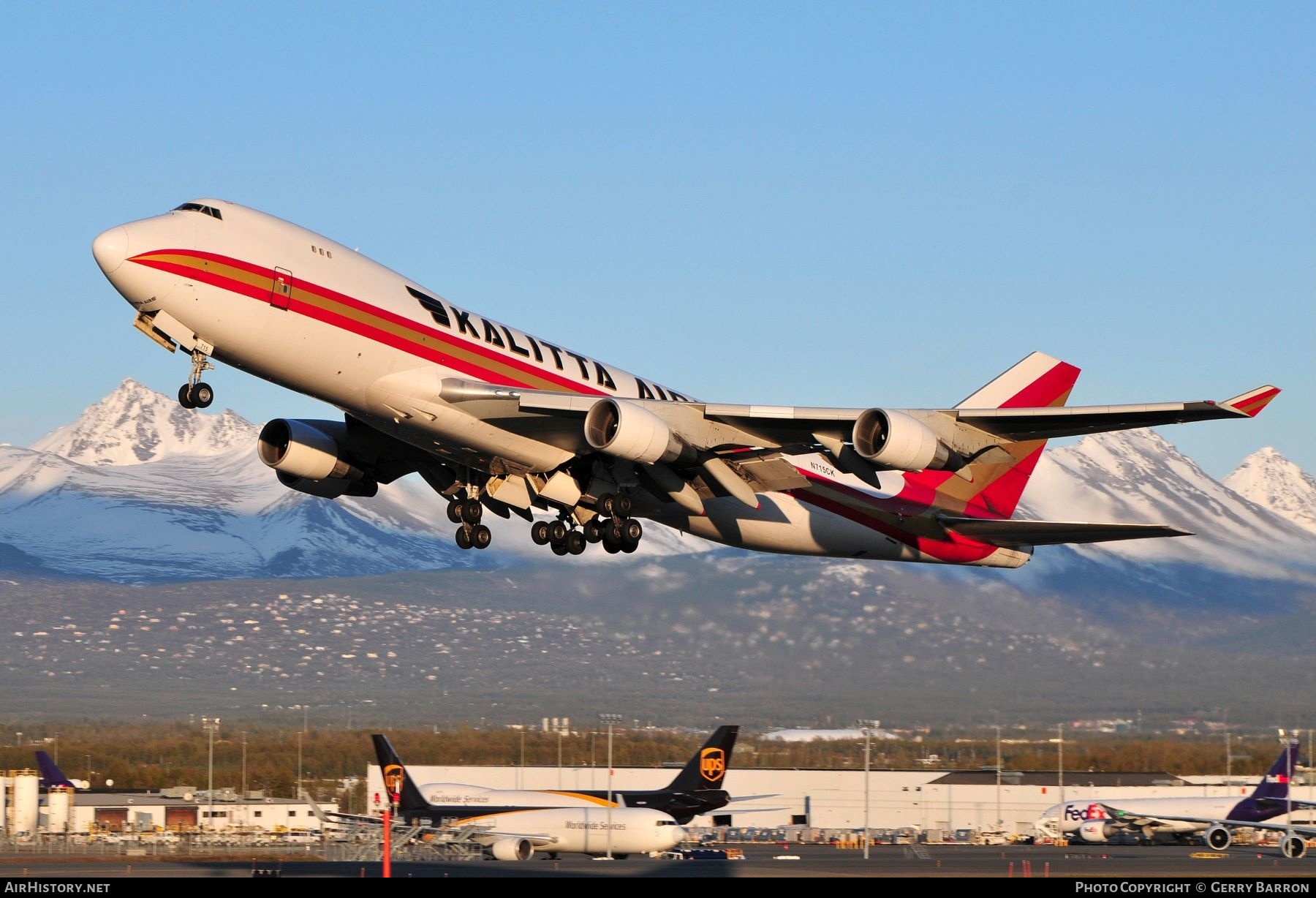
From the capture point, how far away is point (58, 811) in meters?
53.5

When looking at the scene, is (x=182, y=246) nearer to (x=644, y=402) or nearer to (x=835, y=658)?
(x=644, y=402)

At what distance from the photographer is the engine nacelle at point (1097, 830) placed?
5638 centimetres

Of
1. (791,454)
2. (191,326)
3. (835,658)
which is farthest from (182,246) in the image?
(835,658)

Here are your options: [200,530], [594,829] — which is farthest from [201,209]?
[200,530]

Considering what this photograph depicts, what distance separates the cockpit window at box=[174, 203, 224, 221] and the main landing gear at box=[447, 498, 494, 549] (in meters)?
7.98

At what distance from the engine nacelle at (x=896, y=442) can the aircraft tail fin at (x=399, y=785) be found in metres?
26.8

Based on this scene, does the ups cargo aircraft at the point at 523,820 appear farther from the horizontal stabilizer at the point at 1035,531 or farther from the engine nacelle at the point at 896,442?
the engine nacelle at the point at 896,442

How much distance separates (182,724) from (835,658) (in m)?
28.2

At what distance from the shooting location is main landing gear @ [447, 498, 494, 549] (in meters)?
31.8

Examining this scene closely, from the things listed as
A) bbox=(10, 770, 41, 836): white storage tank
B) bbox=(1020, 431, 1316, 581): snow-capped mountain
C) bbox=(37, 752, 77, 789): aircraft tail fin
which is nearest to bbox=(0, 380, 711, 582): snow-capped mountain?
bbox=(1020, 431, 1316, 581): snow-capped mountain

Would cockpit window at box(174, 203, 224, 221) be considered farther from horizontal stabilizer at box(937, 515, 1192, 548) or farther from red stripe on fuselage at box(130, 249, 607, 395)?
horizontal stabilizer at box(937, 515, 1192, 548)

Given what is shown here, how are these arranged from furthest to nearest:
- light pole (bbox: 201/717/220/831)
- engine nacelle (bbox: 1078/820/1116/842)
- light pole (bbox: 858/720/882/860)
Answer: light pole (bbox: 201/717/220/831) → engine nacelle (bbox: 1078/820/1116/842) → light pole (bbox: 858/720/882/860)

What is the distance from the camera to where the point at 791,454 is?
3088 centimetres

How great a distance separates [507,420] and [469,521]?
13.9 feet
